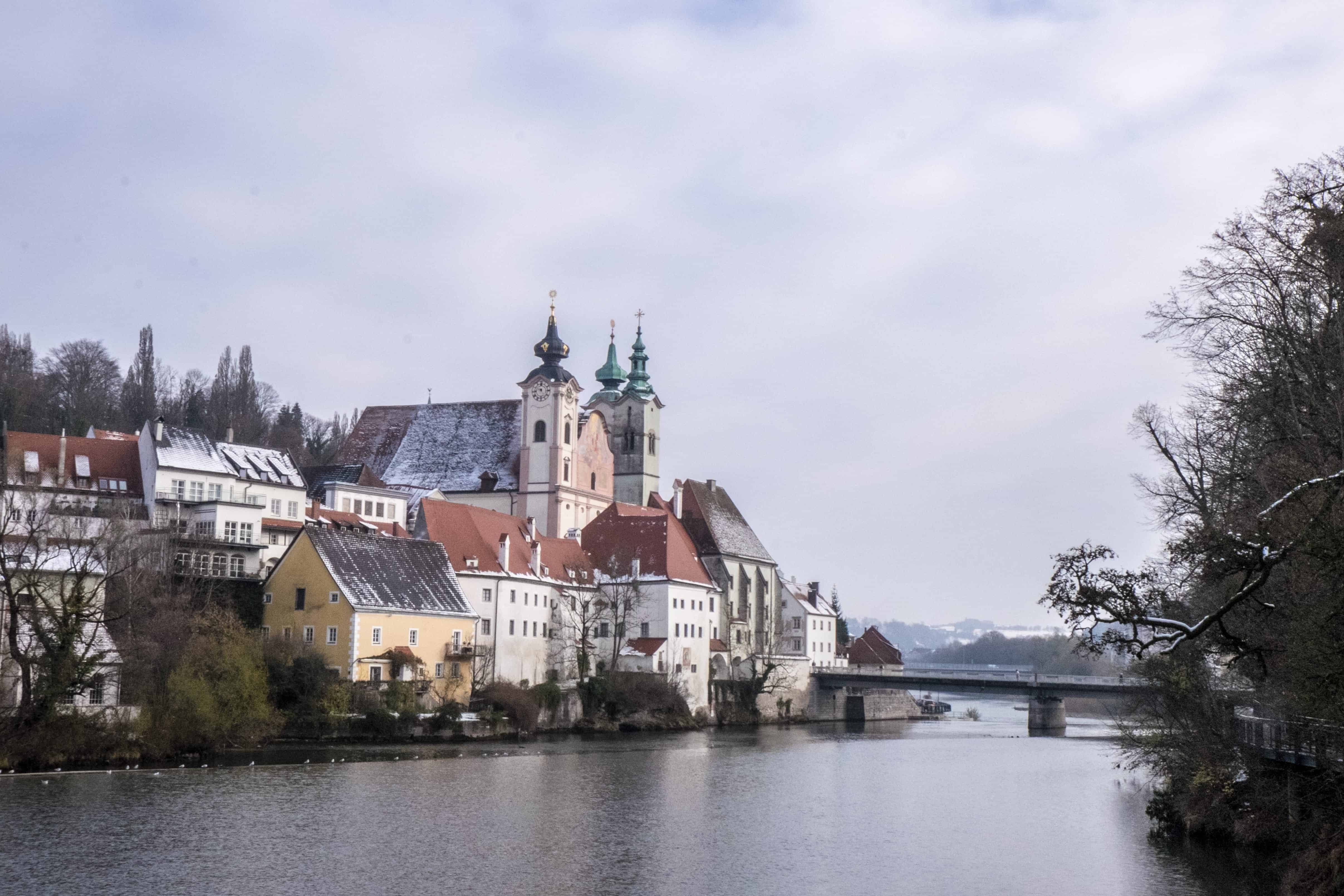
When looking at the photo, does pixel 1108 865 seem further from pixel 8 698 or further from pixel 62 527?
pixel 62 527

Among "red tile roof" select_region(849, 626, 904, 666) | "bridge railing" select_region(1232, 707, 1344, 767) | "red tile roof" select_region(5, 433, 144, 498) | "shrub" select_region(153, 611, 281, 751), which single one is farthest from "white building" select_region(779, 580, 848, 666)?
"bridge railing" select_region(1232, 707, 1344, 767)

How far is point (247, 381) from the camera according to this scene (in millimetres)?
132875

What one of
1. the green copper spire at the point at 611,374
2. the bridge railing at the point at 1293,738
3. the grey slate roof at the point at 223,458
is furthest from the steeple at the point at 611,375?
the bridge railing at the point at 1293,738

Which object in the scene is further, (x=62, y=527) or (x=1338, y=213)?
(x=62, y=527)

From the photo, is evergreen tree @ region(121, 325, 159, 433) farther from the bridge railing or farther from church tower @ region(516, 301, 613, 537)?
the bridge railing

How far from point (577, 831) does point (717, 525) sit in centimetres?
5968

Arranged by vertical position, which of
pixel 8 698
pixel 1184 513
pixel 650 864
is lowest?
pixel 650 864

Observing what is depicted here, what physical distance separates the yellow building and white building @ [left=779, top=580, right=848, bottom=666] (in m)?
35.5

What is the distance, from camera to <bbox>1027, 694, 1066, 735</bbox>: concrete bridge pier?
82.9m

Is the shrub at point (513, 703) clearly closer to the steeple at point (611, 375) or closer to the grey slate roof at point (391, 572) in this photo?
the grey slate roof at point (391, 572)

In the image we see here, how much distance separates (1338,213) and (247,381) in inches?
4863

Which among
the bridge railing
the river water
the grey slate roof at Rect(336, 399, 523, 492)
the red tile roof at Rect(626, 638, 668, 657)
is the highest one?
the grey slate roof at Rect(336, 399, 523, 492)

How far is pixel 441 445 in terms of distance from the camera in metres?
92.4

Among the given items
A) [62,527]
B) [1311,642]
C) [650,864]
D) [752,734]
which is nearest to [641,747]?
[752,734]
